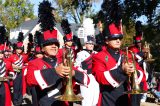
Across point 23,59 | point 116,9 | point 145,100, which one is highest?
point 116,9

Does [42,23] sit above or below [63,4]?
below

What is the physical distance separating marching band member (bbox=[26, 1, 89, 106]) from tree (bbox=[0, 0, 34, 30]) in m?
53.2

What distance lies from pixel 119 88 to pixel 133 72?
1.62 ft

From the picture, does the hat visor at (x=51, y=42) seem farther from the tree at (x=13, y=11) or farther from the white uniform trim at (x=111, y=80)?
the tree at (x=13, y=11)

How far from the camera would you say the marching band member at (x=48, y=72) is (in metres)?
5.25

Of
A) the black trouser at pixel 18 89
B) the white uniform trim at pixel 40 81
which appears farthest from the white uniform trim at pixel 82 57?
the white uniform trim at pixel 40 81

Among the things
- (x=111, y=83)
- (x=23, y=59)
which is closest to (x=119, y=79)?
(x=111, y=83)

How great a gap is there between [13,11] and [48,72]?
5795 cm

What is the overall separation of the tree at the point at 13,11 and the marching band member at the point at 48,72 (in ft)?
175

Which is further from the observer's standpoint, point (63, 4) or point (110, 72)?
point (63, 4)

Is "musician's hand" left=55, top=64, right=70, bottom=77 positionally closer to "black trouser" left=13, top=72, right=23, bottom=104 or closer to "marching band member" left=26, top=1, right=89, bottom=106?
"marching band member" left=26, top=1, right=89, bottom=106

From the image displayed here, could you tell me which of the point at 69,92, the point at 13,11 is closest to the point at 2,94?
the point at 69,92

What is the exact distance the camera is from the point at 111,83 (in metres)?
5.46

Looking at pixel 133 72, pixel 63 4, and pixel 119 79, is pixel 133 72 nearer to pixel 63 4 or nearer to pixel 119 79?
pixel 119 79
